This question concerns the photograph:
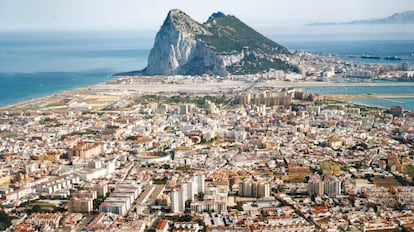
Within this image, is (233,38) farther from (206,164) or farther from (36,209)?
(36,209)

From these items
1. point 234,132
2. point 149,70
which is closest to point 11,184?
point 234,132

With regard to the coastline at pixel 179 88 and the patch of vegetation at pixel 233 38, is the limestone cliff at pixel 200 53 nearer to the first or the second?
the patch of vegetation at pixel 233 38

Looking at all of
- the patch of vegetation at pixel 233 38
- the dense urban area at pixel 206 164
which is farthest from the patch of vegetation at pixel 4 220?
the patch of vegetation at pixel 233 38

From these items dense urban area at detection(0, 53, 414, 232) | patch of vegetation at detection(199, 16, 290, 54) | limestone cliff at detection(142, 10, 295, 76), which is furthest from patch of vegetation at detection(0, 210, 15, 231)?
patch of vegetation at detection(199, 16, 290, 54)

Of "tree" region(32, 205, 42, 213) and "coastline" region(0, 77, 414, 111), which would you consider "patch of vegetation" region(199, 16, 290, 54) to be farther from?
"tree" region(32, 205, 42, 213)

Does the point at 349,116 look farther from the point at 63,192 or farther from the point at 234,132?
the point at 63,192

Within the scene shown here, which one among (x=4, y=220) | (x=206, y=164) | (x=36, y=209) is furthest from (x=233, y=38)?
(x=4, y=220)

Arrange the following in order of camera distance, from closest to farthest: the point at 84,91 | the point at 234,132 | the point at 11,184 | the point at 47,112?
the point at 11,184, the point at 234,132, the point at 47,112, the point at 84,91

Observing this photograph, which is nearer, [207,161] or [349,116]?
[207,161]

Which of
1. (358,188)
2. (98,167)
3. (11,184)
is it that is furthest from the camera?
(98,167)
